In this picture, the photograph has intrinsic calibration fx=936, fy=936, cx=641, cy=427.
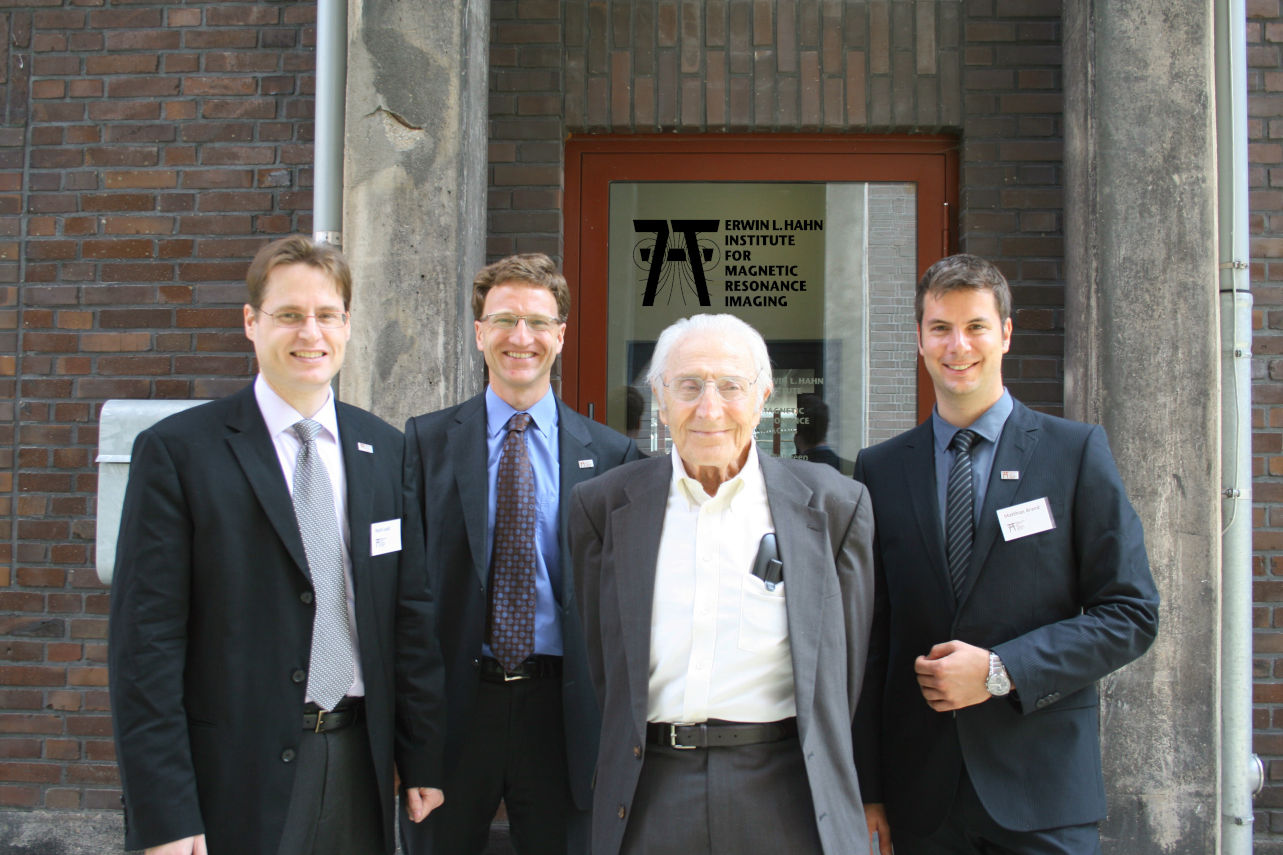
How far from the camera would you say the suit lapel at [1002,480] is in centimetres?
233

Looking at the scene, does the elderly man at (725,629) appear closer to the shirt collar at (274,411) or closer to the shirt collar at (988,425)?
the shirt collar at (988,425)

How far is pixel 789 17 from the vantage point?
174 inches

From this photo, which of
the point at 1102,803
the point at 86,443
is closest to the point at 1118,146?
the point at 1102,803

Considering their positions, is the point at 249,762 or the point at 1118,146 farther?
the point at 1118,146

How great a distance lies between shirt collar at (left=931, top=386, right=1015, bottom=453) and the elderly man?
427mm

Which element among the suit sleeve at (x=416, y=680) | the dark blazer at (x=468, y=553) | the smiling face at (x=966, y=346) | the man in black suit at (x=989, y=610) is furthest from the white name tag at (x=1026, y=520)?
the suit sleeve at (x=416, y=680)

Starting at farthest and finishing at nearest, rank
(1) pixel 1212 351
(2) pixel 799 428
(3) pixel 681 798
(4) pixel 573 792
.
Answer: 1. (2) pixel 799 428
2. (1) pixel 1212 351
3. (4) pixel 573 792
4. (3) pixel 681 798

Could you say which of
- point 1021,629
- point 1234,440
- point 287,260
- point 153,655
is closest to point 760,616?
point 1021,629

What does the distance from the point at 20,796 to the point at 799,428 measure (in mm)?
3993

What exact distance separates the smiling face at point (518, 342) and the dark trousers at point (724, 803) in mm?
1264

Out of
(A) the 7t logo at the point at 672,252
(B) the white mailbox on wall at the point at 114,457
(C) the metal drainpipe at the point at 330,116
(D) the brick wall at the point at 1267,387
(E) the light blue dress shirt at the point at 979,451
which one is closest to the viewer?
(E) the light blue dress shirt at the point at 979,451

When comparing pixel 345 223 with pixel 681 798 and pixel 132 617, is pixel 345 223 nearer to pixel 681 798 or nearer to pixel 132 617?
pixel 132 617

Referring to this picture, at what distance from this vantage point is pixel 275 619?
2133mm

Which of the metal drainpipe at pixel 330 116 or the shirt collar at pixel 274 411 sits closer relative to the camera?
the shirt collar at pixel 274 411
